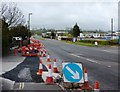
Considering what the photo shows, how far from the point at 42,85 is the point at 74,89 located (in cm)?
156

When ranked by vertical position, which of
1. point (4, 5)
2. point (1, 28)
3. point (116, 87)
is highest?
point (4, 5)

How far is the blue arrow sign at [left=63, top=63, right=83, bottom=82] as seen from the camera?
37.5 feet

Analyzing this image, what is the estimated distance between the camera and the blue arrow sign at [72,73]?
37.5 feet

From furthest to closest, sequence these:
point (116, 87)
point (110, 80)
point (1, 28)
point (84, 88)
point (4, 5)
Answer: point (4, 5) < point (1, 28) < point (110, 80) < point (116, 87) < point (84, 88)

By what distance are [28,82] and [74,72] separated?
2.64 meters

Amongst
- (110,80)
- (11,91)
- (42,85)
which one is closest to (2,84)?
(11,91)

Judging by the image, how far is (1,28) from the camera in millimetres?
30547

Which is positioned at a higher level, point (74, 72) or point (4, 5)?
point (4, 5)

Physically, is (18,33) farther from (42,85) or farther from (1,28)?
(42,85)

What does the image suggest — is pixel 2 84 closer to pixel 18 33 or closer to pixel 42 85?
pixel 42 85

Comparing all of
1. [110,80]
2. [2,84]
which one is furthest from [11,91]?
[110,80]

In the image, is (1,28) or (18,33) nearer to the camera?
(1,28)

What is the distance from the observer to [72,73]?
11438mm

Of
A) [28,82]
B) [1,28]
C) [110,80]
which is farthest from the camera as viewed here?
[1,28]
